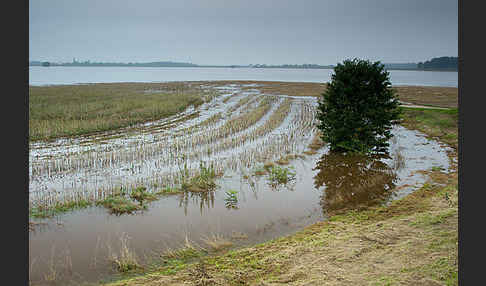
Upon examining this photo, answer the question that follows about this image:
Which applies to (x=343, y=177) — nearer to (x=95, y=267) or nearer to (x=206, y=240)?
(x=206, y=240)

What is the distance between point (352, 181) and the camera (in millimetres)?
12875

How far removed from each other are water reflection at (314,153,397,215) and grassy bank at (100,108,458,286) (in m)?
1.65

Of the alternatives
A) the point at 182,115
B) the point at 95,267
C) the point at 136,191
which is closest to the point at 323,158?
the point at 136,191

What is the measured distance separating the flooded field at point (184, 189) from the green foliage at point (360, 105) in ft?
4.20

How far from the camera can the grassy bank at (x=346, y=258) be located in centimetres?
539

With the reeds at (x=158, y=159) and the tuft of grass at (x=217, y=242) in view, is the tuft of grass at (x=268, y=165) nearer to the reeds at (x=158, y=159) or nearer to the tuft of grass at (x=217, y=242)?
the reeds at (x=158, y=159)

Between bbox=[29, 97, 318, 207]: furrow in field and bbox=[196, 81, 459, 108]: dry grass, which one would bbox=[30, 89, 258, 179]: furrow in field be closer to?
bbox=[29, 97, 318, 207]: furrow in field

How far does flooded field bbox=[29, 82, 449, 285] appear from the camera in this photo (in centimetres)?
803

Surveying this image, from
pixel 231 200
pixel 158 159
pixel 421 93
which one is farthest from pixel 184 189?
pixel 421 93

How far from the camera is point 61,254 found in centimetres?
771

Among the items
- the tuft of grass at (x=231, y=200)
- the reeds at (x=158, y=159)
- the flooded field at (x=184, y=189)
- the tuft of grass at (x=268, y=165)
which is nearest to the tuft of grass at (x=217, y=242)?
the flooded field at (x=184, y=189)

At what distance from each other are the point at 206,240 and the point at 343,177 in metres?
7.61

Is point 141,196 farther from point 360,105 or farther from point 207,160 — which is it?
point 360,105

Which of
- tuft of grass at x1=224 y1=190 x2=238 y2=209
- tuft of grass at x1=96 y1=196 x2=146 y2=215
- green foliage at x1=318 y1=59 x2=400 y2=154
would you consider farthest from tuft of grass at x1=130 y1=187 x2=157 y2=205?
green foliage at x1=318 y1=59 x2=400 y2=154
